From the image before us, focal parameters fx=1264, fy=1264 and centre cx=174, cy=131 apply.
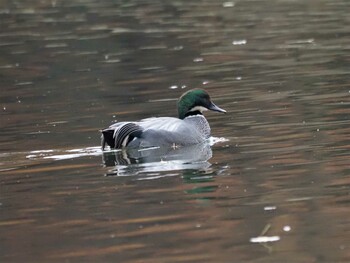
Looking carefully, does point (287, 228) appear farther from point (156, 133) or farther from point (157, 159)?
point (156, 133)

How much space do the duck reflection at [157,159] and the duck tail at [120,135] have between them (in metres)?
0.10

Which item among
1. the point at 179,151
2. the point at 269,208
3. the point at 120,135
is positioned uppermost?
the point at 120,135

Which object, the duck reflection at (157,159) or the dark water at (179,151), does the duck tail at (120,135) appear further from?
the dark water at (179,151)

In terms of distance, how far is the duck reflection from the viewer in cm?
1352

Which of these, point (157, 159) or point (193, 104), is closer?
point (157, 159)

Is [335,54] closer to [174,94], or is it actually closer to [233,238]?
[174,94]

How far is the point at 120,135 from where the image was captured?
1505cm

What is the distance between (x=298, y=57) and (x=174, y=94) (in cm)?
411

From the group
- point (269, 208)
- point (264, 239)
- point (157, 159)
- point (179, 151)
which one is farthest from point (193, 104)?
point (264, 239)

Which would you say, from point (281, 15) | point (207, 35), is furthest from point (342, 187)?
point (281, 15)

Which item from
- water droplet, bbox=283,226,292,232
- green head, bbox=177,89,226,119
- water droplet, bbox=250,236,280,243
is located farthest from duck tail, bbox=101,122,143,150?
water droplet, bbox=250,236,280,243

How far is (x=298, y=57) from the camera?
23.3m

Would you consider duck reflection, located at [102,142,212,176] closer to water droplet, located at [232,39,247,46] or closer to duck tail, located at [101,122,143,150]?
duck tail, located at [101,122,143,150]

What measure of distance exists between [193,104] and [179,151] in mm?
1545
